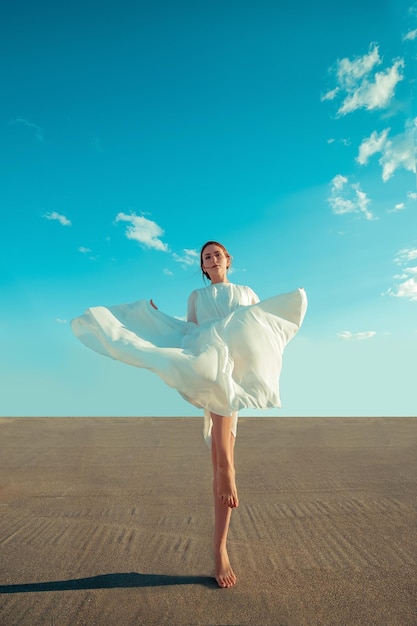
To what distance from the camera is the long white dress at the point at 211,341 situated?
2.70 metres

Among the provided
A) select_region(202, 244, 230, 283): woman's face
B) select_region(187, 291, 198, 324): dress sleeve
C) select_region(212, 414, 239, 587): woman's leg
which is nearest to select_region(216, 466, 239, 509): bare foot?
select_region(212, 414, 239, 587): woman's leg

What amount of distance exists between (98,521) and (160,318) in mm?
2263

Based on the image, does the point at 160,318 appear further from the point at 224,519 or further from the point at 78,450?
the point at 78,450

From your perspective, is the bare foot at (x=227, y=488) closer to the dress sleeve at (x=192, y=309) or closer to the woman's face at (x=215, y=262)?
the dress sleeve at (x=192, y=309)

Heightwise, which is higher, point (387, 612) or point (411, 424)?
point (411, 424)

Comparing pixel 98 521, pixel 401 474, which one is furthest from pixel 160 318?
pixel 401 474

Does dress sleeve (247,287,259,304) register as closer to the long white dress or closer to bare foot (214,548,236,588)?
the long white dress

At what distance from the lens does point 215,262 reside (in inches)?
135

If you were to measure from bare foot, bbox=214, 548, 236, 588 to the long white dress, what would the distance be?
766mm

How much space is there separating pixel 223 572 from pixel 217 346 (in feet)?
5.14

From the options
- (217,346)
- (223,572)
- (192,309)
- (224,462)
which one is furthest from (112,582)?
(192,309)

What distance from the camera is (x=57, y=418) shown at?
36.8 ft

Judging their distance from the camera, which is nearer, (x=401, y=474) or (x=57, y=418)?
(x=401, y=474)

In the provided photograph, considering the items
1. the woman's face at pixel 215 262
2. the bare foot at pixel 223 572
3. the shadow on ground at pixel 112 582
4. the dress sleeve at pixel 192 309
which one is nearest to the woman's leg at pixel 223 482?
the bare foot at pixel 223 572
